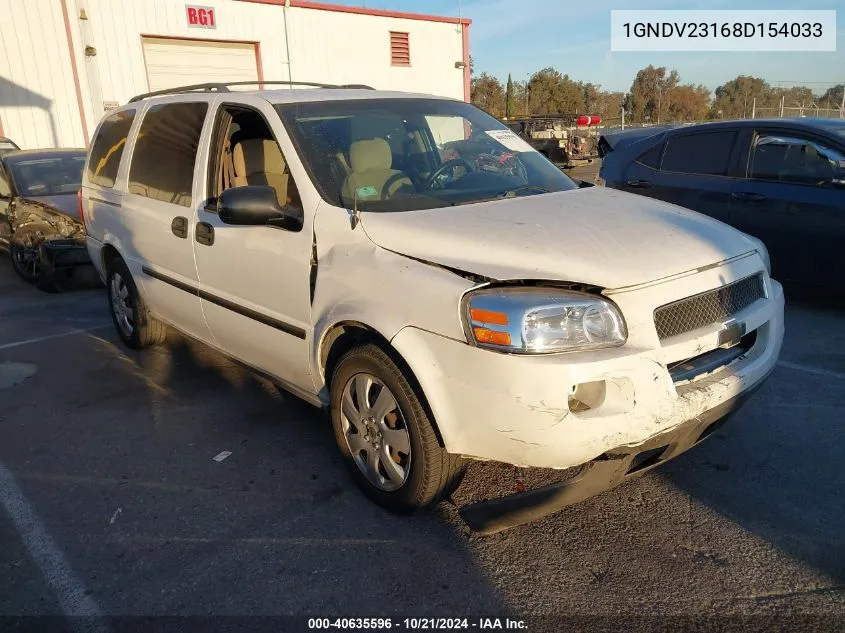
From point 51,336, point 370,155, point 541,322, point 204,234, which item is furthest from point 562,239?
point 51,336

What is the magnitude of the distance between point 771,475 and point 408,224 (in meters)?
2.08

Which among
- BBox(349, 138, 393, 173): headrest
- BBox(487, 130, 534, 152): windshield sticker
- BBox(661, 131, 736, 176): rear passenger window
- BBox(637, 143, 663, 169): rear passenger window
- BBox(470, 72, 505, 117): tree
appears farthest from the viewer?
BBox(470, 72, 505, 117): tree

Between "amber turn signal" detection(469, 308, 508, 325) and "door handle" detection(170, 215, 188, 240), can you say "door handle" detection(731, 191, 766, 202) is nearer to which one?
"amber turn signal" detection(469, 308, 508, 325)

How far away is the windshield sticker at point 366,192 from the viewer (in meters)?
3.19

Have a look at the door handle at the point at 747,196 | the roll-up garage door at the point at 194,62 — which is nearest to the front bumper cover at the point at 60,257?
the door handle at the point at 747,196

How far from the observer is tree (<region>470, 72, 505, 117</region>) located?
133ft

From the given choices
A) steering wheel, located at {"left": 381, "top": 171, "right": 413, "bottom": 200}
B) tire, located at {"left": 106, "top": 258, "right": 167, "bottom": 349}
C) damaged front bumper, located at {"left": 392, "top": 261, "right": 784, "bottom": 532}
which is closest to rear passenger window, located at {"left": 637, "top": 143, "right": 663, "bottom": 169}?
steering wheel, located at {"left": 381, "top": 171, "right": 413, "bottom": 200}

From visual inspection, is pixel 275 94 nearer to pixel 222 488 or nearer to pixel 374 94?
pixel 374 94

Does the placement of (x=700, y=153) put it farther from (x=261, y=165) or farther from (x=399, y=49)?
(x=399, y=49)

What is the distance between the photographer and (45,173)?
28.1 feet

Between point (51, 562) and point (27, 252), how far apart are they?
243 inches

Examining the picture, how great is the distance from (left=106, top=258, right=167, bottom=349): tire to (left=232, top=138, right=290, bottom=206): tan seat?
153cm

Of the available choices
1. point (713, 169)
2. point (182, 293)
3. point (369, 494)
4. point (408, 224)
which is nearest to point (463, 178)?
point (408, 224)

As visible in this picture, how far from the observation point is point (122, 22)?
14.3 metres
